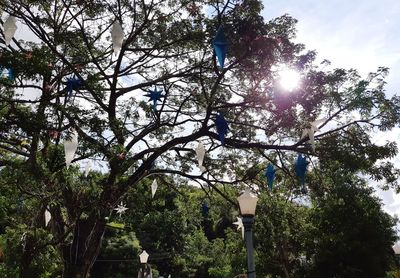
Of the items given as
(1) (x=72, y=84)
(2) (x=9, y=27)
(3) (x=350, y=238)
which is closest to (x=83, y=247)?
(1) (x=72, y=84)

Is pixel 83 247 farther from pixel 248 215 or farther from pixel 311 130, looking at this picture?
pixel 311 130

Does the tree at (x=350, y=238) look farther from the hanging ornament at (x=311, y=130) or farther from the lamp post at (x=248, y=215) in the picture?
the lamp post at (x=248, y=215)

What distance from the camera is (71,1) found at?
30.7ft

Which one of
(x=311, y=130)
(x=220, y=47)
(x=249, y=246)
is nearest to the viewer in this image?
(x=249, y=246)

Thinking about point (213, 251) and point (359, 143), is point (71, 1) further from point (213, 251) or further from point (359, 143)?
point (213, 251)

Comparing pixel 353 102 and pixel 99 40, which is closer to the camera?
pixel 353 102

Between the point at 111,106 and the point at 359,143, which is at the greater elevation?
the point at 111,106


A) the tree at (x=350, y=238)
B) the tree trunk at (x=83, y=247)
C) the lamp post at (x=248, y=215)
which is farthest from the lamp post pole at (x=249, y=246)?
the tree at (x=350, y=238)

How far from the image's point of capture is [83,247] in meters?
9.45

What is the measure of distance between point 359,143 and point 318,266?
11.2m

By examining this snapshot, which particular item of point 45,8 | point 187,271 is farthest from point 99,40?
point 187,271

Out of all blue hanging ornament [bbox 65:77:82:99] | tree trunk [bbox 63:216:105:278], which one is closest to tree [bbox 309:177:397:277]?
tree trunk [bbox 63:216:105:278]

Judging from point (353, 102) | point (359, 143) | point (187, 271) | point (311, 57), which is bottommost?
point (187, 271)

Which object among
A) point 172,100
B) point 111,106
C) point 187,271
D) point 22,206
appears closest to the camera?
point 111,106
